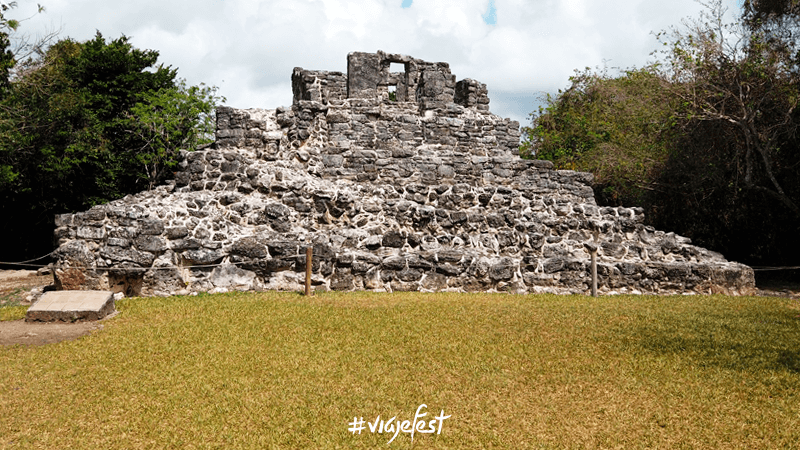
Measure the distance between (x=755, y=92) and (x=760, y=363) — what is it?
909cm

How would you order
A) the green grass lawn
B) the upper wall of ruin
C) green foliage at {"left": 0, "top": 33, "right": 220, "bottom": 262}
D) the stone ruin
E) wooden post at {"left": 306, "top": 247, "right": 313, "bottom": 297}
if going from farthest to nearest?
green foliage at {"left": 0, "top": 33, "right": 220, "bottom": 262} → the upper wall of ruin → the stone ruin → wooden post at {"left": 306, "top": 247, "right": 313, "bottom": 297} → the green grass lawn

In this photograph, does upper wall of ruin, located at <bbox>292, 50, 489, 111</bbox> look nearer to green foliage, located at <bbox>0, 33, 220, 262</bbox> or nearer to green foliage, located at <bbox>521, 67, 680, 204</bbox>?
green foliage, located at <bbox>521, 67, 680, 204</bbox>

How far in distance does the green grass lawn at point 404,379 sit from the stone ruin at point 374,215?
1.49 m

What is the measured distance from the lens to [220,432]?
12.6 feet

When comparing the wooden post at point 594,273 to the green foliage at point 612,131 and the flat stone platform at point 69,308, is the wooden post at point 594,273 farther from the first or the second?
the flat stone platform at point 69,308

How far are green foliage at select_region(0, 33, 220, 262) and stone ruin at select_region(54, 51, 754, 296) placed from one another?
712 cm

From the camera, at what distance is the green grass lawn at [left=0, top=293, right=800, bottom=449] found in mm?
3893

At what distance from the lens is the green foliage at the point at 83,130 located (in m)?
15.2

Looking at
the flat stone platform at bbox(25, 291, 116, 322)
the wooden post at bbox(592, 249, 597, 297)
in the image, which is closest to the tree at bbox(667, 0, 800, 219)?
the wooden post at bbox(592, 249, 597, 297)

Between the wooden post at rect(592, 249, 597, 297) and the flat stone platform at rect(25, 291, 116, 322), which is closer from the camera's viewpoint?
the flat stone platform at rect(25, 291, 116, 322)

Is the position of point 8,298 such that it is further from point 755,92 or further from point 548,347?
point 755,92

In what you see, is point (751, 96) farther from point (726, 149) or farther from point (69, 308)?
point (69, 308)

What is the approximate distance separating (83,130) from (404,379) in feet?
48.1

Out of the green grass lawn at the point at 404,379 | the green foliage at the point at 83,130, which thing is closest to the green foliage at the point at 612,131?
the green grass lawn at the point at 404,379
